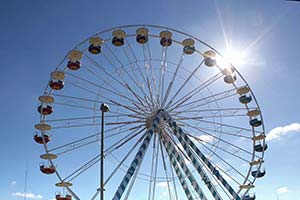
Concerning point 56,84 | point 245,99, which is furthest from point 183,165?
point 56,84

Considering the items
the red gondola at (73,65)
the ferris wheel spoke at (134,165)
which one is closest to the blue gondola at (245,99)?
the ferris wheel spoke at (134,165)

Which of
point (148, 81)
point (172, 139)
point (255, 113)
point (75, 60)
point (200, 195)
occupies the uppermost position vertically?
point (75, 60)

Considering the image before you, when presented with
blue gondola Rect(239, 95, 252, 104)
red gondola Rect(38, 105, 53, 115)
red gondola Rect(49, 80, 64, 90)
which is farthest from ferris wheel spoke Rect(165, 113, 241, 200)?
red gondola Rect(38, 105, 53, 115)

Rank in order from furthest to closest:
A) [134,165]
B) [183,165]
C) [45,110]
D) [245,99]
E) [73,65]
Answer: [245,99], [73,65], [45,110], [183,165], [134,165]

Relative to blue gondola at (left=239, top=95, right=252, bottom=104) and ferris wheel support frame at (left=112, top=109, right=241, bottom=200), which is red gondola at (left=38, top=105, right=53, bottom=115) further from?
blue gondola at (left=239, top=95, right=252, bottom=104)

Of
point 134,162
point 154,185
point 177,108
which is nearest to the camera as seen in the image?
point 134,162

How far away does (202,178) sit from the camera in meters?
19.1

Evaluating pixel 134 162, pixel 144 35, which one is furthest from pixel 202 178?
pixel 144 35

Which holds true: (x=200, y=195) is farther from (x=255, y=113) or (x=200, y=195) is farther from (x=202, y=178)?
(x=255, y=113)

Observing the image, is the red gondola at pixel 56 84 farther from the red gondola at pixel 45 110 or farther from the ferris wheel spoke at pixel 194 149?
the ferris wheel spoke at pixel 194 149

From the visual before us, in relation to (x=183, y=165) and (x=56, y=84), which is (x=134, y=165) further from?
(x=56, y=84)

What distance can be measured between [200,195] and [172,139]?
323 centimetres

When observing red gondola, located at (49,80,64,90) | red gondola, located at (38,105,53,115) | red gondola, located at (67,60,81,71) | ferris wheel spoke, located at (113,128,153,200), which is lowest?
ferris wheel spoke, located at (113,128,153,200)

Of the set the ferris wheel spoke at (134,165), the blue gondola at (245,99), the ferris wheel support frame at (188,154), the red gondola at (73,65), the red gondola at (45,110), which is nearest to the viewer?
the ferris wheel spoke at (134,165)
